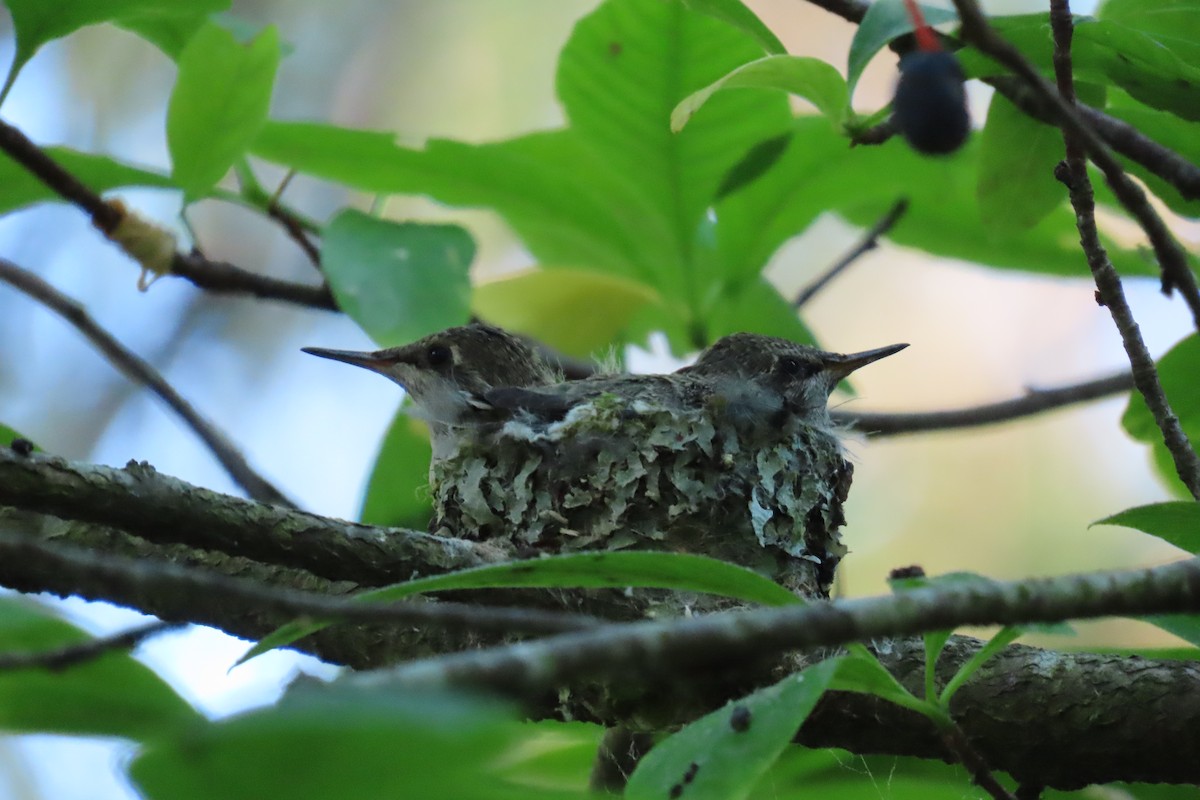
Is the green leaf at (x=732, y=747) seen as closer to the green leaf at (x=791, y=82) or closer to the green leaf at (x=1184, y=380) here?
the green leaf at (x=791, y=82)

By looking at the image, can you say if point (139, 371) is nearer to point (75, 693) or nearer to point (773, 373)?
point (773, 373)

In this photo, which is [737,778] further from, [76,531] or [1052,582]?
[76,531]

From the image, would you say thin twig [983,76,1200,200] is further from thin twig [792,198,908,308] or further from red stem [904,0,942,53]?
thin twig [792,198,908,308]

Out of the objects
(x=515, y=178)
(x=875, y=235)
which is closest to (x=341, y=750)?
(x=515, y=178)

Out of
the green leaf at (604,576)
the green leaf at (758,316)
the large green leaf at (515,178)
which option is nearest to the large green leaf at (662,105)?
the large green leaf at (515,178)

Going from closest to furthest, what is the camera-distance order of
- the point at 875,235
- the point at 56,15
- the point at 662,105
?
the point at 56,15 < the point at 662,105 < the point at 875,235

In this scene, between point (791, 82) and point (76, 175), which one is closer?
point (791, 82)
